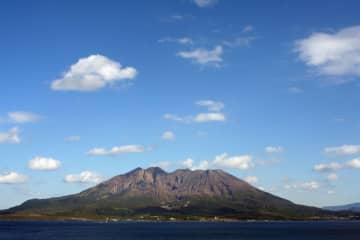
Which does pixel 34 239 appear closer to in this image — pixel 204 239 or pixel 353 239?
pixel 204 239

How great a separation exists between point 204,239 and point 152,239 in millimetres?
20458

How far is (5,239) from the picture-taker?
184500mm

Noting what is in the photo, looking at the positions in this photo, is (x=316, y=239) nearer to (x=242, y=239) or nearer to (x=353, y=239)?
(x=353, y=239)

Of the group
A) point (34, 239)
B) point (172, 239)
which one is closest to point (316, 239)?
point (172, 239)

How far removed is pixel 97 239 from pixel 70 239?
10.6 m

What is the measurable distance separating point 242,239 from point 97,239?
56908 mm

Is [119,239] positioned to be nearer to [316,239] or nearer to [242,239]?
[242,239]

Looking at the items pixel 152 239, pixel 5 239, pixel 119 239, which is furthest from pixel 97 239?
pixel 5 239

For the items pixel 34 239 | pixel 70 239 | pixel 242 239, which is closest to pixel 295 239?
pixel 242 239

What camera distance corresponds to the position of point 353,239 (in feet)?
613

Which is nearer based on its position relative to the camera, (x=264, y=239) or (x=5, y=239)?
(x=5, y=239)

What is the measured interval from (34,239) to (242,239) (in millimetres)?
81130

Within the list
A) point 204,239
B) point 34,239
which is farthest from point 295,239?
point 34,239

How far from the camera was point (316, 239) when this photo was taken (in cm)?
19125
